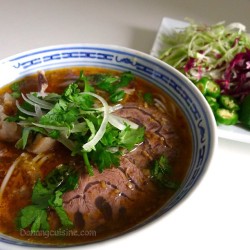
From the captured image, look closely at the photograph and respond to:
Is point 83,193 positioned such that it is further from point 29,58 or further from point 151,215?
point 29,58

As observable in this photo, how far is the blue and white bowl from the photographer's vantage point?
1.09m

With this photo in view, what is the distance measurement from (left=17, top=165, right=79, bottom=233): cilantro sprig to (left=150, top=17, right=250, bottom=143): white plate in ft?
2.40

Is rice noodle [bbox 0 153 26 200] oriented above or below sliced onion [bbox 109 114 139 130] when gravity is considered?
below

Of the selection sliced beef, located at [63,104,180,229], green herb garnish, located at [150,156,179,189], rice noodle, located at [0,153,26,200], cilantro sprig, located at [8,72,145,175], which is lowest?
rice noodle, located at [0,153,26,200]

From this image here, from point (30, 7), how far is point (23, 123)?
156 cm

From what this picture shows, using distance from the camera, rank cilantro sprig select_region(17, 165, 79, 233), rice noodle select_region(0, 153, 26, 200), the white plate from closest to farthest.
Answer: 1. cilantro sprig select_region(17, 165, 79, 233)
2. rice noodle select_region(0, 153, 26, 200)
3. the white plate

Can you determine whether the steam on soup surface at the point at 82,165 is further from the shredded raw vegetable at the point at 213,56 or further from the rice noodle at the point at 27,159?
the shredded raw vegetable at the point at 213,56

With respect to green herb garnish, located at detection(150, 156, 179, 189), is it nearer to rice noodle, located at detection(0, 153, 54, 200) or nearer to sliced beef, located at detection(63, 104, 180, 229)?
sliced beef, located at detection(63, 104, 180, 229)

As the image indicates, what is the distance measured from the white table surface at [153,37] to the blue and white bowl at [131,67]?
17cm

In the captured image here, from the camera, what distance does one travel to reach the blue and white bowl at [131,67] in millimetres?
1094

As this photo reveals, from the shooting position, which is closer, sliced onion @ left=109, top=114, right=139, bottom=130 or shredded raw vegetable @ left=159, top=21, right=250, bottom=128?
sliced onion @ left=109, top=114, right=139, bottom=130

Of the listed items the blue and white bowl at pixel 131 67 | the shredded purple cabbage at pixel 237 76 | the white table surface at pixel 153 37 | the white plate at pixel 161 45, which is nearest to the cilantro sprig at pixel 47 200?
the white table surface at pixel 153 37

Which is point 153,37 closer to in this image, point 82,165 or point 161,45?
point 161,45

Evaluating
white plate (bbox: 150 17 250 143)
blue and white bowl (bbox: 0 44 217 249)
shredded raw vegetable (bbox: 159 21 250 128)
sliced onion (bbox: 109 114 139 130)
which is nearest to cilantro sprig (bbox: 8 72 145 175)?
sliced onion (bbox: 109 114 139 130)
